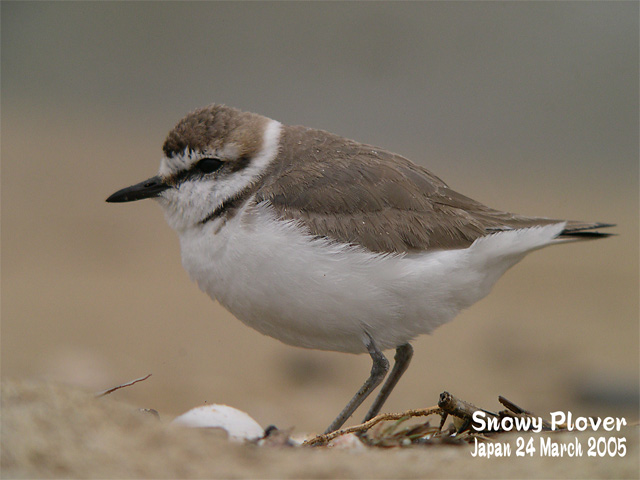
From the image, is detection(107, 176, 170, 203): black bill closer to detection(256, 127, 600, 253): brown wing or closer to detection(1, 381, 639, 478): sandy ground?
detection(256, 127, 600, 253): brown wing

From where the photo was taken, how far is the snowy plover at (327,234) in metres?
3.85

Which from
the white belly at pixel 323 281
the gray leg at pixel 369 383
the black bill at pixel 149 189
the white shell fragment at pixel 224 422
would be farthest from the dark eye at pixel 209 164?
the white shell fragment at pixel 224 422

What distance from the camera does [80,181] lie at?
13844 millimetres

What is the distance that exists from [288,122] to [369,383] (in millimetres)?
12035

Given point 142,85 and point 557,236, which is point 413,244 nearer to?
point 557,236

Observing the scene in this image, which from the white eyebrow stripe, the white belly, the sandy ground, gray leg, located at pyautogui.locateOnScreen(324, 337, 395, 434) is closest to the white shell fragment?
the sandy ground

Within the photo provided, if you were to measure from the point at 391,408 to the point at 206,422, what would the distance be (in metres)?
4.75

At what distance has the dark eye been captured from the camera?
4.25m

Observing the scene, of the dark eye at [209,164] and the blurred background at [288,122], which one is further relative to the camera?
the blurred background at [288,122]

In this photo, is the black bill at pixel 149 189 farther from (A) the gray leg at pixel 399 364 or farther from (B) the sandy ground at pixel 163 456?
(A) the gray leg at pixel 399 364

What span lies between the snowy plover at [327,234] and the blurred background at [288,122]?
1583mm

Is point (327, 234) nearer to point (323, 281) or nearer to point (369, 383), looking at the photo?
point (323, 281)

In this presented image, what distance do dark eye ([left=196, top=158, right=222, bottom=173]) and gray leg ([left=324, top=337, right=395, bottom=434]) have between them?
1301mm

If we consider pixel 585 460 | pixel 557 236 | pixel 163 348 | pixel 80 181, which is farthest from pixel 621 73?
pixel 585 460
